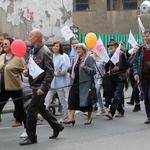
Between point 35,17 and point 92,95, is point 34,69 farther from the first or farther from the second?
point 35,17

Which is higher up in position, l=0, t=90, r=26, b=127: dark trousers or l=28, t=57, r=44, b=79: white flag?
l=28, t=57, r=44, b=79: white flag

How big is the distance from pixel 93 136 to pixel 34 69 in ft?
5.94

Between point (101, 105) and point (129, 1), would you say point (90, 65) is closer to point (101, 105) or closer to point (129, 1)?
point (101, 105)

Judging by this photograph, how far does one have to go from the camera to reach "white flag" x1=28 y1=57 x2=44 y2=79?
8.28 m

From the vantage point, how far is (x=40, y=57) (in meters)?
8.43

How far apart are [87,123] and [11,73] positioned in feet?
6.91

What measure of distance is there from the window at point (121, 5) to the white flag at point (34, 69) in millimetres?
24966

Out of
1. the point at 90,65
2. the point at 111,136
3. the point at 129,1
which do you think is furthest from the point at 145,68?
the point at 129,1

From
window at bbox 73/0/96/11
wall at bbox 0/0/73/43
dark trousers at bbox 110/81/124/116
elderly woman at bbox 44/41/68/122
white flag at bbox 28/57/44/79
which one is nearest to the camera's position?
white flag at bbox 28/57/44/79

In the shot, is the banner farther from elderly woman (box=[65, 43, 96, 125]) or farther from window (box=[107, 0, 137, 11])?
window (box=[107, 0, 137, 11])

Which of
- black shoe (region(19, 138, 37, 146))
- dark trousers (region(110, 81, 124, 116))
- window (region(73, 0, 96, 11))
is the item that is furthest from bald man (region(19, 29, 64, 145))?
window (region(73, 0, 96, 11))

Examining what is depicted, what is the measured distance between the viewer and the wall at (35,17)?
18172 mm

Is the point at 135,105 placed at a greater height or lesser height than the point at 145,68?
lesser

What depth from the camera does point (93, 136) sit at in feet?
30.4
